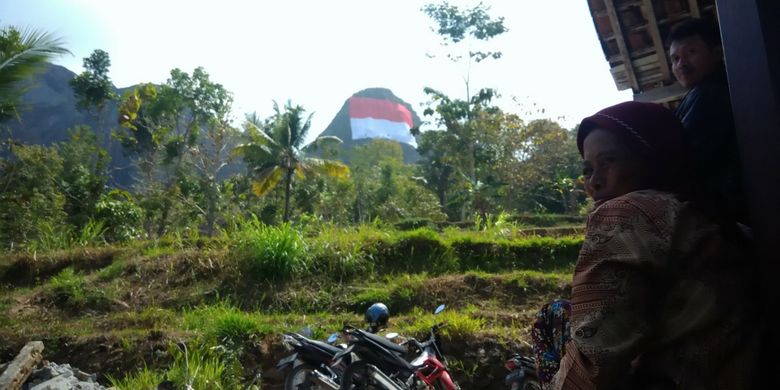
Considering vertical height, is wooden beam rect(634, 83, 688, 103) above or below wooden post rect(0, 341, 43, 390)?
above

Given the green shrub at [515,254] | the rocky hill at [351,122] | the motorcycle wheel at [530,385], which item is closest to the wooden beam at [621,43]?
the motorcycle wheel at [530,385]

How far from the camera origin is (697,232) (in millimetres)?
1158

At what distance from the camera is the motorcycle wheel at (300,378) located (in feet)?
15.9

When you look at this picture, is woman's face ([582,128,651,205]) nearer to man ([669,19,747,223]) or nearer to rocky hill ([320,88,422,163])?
man ([669,19,747,223])

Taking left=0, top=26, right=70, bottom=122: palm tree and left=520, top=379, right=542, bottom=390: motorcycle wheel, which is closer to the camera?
left=520, top=379, right=542, bottom=390: motorcycle wheel

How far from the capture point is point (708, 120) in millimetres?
1558

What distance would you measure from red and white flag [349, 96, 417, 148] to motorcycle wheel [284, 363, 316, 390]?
69819 mm

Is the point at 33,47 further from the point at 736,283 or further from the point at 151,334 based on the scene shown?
the point at 736,283

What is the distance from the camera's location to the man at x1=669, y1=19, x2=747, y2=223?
1.36 meters

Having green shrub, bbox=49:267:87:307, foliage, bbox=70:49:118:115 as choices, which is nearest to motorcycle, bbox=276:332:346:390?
green shrub, bbox=49:267:87:307

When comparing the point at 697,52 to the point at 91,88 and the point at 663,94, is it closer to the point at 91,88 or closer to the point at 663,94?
the point at 663,94

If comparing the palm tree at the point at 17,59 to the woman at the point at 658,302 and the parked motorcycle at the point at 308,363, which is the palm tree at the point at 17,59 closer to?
the parked motorcycle at the point at 308,363

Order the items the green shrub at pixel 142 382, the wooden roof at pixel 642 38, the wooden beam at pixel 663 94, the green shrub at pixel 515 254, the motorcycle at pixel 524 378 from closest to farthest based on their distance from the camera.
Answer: the wooden roof at pixel 642 38 → the wooden beam at pixel 663 94 → the motorcycle at pixel 524 378 → the green shrub at pixel 142 382 → the green shrub at pixel 515 254

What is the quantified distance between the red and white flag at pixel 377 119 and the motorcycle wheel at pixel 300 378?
69.8 metres
